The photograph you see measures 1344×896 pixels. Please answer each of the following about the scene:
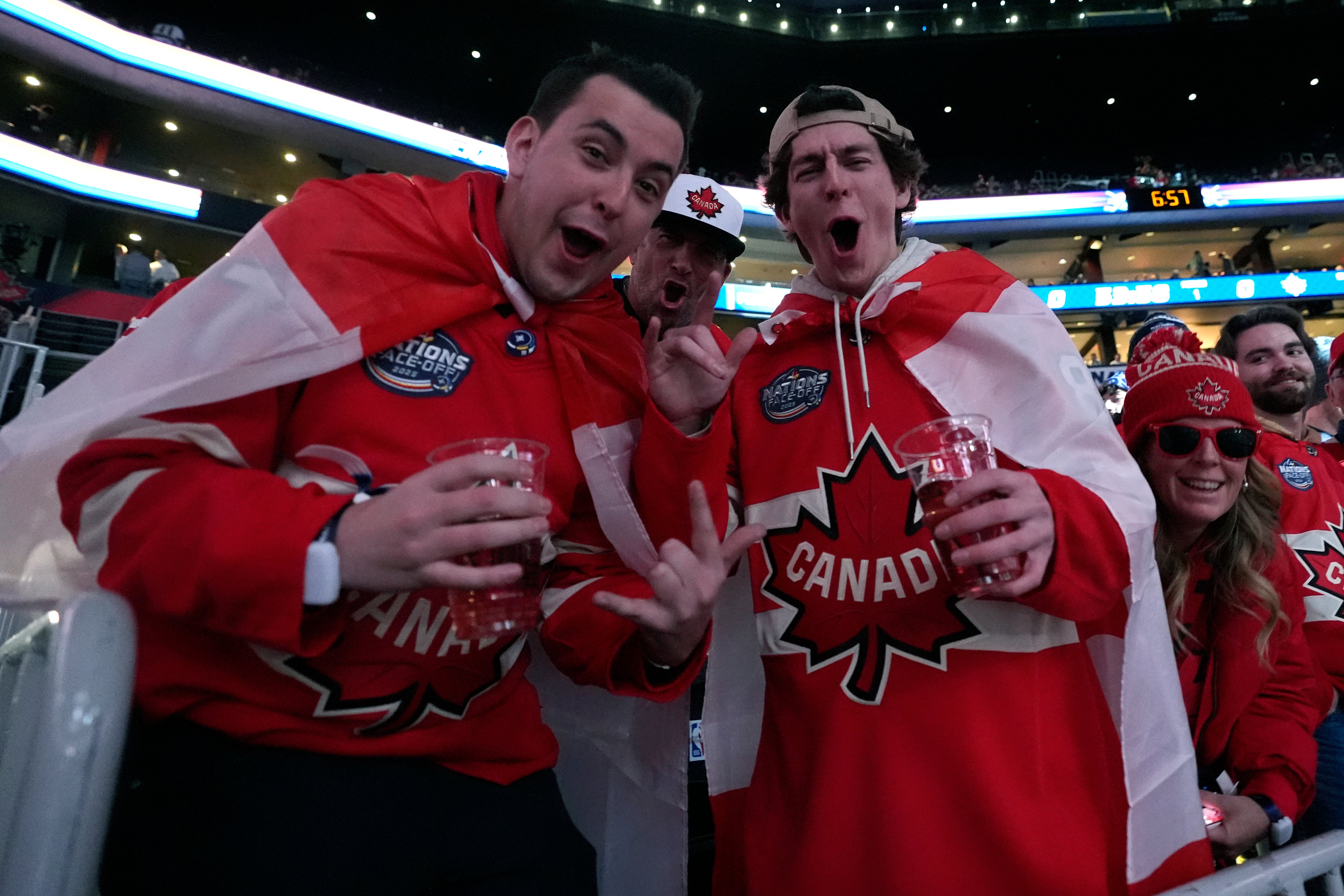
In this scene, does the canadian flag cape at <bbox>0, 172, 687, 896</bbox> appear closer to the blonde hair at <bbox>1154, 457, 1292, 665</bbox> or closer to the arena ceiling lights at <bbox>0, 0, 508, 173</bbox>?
the blonde hair at <bbox>1154, 457, 1292, 665</bbox>

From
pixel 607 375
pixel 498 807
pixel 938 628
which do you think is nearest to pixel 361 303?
pixel 607 375

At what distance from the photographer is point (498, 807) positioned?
1214 millimetres

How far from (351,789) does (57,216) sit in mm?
18758

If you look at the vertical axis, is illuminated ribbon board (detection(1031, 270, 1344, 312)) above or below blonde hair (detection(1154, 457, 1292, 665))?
above

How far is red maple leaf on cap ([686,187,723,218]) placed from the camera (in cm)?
281

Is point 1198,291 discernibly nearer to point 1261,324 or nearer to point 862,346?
point 1261,324

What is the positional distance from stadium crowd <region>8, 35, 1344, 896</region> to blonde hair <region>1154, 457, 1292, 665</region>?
0.05m

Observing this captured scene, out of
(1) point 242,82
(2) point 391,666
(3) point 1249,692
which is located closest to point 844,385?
(2) point 391,666

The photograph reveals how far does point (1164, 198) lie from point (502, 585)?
2107 centimetres

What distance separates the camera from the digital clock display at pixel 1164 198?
54.9 feet

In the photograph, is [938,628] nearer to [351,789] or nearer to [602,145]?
[351,789]

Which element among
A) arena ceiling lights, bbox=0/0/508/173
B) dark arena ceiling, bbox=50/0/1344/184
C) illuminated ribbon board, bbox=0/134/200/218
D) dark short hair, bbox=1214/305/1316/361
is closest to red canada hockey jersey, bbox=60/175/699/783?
dark short hair, bbox=1214/305/1316/361

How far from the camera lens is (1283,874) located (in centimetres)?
102

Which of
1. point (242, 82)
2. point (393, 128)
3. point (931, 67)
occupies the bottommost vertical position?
point (393, 128)
